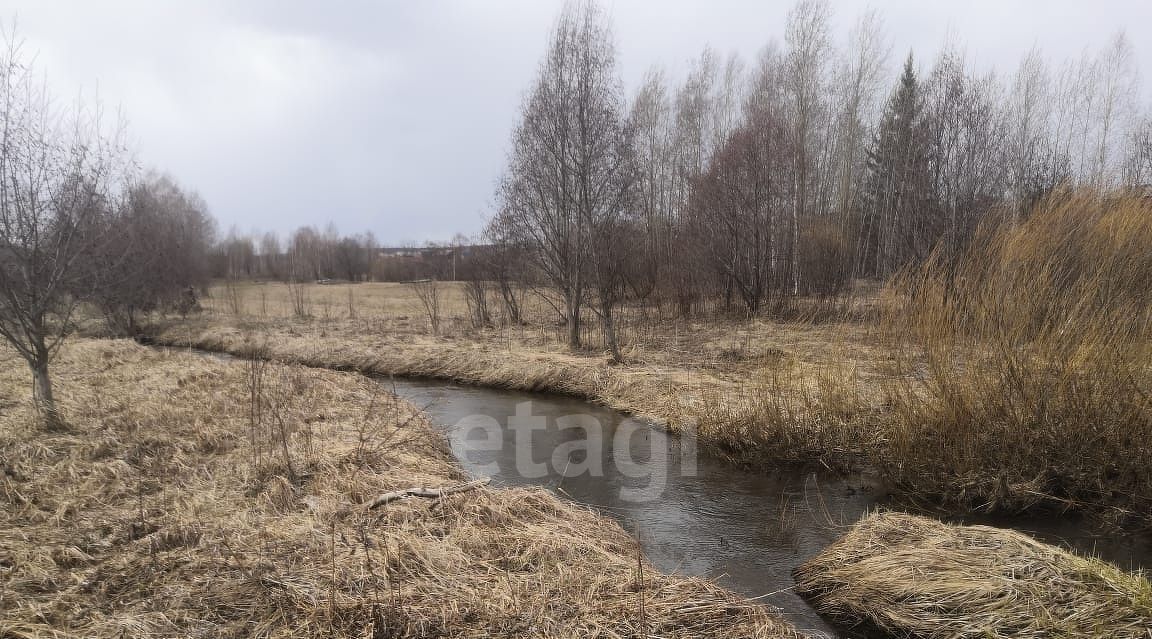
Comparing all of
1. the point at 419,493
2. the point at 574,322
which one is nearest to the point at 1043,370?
the point at 419,493

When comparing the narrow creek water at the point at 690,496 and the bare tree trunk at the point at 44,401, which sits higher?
the bare tree trunk at the point at 44,401

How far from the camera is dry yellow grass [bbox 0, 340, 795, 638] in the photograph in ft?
10.3

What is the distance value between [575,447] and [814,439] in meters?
2.97

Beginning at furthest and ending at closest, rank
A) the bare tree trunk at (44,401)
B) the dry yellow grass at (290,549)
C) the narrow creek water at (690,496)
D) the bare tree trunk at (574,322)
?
the bare tree trunk at (574,322), the bare tree trunk at (44,401), the narrow creek water at (690,496), the dry yellow grass at (290,549)

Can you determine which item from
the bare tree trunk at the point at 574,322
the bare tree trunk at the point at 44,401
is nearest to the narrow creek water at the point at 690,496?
the bare tree trunk at the point at 574,322

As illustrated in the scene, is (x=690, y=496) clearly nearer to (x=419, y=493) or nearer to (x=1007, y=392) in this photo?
(x=419, y=493)

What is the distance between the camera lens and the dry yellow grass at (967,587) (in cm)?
→ 320

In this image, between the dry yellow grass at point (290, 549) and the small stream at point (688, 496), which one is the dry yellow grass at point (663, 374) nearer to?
the small stream at point (688, 496)

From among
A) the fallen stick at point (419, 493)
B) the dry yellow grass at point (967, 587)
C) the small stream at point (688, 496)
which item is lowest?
the small stream at point (688, 496)

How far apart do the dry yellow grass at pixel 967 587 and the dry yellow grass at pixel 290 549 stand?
2.85 feet

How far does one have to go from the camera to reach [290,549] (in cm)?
379

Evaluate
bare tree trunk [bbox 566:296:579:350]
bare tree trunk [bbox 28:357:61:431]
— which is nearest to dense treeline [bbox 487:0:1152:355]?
bare tree trunk [bbox 566:296:579:350]

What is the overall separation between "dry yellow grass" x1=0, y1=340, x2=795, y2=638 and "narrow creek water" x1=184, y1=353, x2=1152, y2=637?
658 mm

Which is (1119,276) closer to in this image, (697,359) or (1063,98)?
(697,359)
